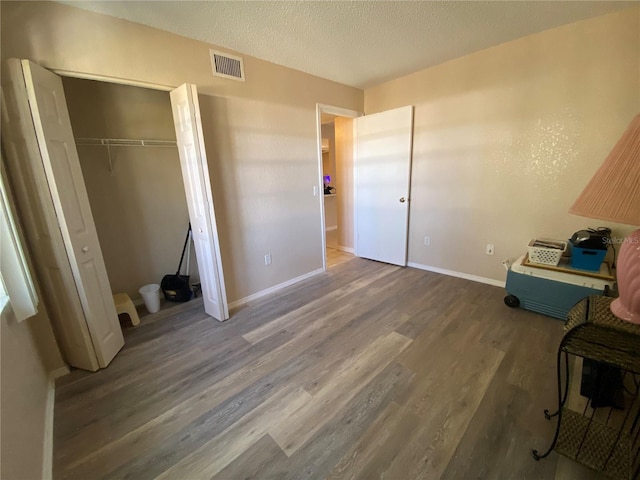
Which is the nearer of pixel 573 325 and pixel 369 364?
pixel 573 325

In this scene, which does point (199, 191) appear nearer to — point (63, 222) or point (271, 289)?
point (63, 222)

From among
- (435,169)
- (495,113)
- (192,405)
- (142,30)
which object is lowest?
(192,405)

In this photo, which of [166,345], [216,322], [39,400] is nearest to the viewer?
[39,400]

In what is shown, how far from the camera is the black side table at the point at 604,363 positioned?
3.15ft

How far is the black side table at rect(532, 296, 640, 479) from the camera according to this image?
960 mm

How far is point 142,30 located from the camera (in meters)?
1.97

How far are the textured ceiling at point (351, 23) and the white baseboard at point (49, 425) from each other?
246cm

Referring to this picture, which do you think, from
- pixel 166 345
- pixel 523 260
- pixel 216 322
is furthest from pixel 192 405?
pixel 523 260

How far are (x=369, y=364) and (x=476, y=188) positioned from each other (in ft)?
7.45

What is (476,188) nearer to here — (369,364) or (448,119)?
(448,119)

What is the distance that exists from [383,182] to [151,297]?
3.05m

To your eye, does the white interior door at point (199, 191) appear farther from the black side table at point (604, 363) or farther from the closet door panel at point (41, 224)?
the black side table at point (604, 363)

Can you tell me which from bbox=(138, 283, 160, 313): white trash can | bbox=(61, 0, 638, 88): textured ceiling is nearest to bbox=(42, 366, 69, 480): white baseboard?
bbox=(138, 283, 160, 313): white trash can

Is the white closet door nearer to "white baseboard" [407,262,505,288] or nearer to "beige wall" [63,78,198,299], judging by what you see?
"beige wall" [63,78,198,299]
